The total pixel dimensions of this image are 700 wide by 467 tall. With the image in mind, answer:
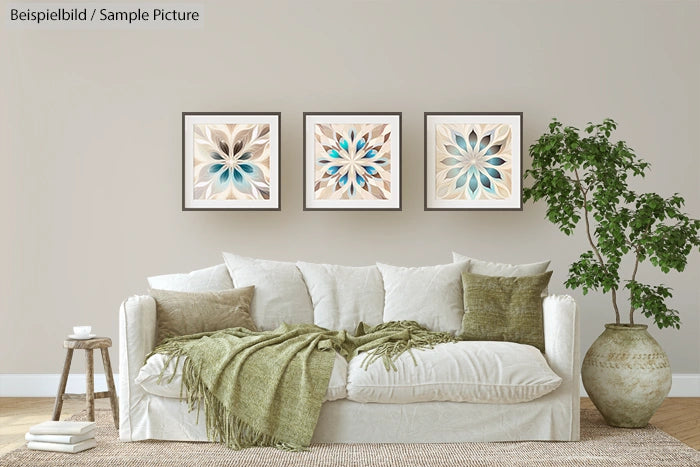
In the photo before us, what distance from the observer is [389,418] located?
363cm

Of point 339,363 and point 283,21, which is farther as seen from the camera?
point 283,21

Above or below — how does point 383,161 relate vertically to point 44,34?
below

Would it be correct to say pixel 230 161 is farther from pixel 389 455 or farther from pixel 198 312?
pixel 389 455

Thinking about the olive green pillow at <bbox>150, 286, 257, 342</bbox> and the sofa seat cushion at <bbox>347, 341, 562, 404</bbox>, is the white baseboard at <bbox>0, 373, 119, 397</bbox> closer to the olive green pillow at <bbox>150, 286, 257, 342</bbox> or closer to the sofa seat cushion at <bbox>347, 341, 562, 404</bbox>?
the olive green pillow at <bbox>150, 286, 257, 342</bbox>

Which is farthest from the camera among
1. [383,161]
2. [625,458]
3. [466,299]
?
[383,161]

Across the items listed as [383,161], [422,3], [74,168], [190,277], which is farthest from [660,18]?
[74,168]

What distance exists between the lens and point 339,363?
143 inches

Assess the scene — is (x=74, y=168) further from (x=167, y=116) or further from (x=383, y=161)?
(x=383, y=161)

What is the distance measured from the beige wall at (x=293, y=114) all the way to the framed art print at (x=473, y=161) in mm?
125

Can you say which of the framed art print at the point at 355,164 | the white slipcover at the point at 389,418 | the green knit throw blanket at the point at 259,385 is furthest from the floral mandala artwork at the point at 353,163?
the white slipcover at the point at 389,418

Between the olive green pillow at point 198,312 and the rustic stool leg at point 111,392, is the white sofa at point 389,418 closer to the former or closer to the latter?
the olive green pillow at point 198,312

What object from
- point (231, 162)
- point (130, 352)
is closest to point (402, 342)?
point (130, 352)

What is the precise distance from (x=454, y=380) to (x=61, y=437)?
1.79m

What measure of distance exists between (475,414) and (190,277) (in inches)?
67.9
